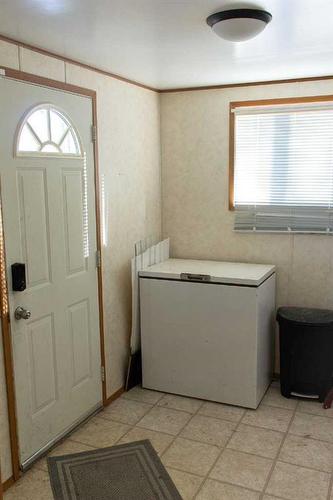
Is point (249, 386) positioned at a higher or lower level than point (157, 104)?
lower

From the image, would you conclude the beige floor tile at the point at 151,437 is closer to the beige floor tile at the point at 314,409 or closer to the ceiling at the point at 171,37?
the beige floor tile at the point at 314,409

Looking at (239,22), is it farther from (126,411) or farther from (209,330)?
(126,411)

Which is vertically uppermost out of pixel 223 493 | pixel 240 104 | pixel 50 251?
pixel 240 104

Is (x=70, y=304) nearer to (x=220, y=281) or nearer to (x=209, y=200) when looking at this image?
(x=220, y=281)

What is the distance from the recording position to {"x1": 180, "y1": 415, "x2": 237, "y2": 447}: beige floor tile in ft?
9.70

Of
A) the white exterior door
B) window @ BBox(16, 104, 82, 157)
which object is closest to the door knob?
the white exterior door

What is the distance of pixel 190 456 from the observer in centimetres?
277

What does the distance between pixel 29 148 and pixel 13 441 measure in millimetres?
1572

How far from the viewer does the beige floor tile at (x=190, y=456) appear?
2668 mm

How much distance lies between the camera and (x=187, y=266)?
12.1 ft

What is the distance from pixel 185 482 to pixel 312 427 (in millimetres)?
1005

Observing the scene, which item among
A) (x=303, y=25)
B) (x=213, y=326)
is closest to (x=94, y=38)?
(x=303, y=25)

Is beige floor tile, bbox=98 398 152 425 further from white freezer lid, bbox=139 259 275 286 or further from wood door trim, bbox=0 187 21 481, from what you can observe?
white freezer lid, bbox=139 259 275 286

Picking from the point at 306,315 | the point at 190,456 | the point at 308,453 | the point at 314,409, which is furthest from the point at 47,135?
the point at 314,409
